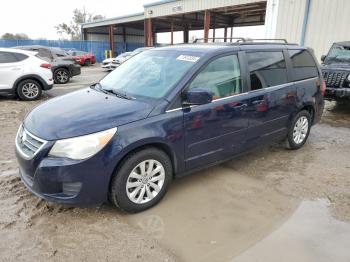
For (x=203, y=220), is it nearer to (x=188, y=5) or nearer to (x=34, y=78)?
(x=34, y=78)

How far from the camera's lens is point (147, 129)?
10.3ft

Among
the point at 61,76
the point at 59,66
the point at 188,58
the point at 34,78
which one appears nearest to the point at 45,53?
the point at 59,66

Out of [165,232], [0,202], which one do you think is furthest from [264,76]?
[0,202]

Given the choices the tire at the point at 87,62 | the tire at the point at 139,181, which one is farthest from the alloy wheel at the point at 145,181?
the tire at the point at 87,62

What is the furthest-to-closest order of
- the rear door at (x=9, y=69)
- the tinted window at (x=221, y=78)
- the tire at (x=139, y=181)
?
the rear door at (x=9, y=69) < the tinted window at (x=221, y=78) < the tire at (x=139, y=181)

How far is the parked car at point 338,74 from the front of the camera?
25.0 feet

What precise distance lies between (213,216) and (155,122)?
3.87ft

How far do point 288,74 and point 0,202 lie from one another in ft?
13.9

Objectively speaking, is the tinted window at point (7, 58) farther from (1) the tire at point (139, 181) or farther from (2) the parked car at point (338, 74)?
(2) the parked car at point (338, 74)

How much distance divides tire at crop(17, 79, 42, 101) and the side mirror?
7541 millimetres

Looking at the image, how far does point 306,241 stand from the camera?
9.61 ft

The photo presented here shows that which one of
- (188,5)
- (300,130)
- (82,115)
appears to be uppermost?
(188,5)

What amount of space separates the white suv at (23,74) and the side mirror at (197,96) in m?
7.48

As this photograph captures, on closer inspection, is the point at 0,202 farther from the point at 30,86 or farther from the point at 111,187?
the point at 30,86
